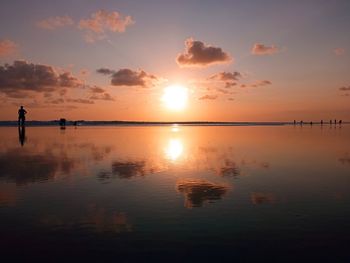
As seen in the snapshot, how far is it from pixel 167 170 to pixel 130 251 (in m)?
12.9

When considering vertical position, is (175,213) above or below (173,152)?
below

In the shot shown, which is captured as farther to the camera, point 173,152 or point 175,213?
point 173,152

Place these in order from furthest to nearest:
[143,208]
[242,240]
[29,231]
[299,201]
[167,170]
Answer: [167,170] → [299,201] → [143,208] → [29,231] → [242,240]

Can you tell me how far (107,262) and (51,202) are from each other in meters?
6.34

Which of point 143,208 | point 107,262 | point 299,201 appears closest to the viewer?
point 107,262

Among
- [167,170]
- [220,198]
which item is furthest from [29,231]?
[167,170]

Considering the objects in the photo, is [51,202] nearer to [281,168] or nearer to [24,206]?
[24,206]

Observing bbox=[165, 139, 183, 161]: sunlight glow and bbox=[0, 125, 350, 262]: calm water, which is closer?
bbox=[0, 125, 350, 262]: calm water

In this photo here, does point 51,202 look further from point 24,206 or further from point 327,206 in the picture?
point 327,206

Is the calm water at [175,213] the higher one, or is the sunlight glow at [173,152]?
the sunlight glow at [173,152]

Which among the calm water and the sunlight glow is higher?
the sunlight glow

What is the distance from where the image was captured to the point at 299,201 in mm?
13445

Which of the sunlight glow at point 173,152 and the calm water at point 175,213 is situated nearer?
the calm water at point 175,213

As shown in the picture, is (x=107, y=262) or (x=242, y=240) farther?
(x=242, y=240)
